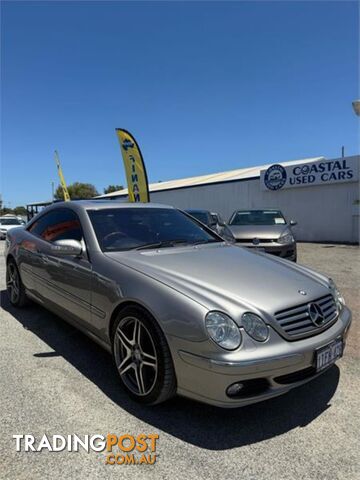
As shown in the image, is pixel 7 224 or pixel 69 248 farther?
pixel 7 224

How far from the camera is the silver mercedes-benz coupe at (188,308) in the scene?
7.36 ft

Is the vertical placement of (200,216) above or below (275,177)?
below

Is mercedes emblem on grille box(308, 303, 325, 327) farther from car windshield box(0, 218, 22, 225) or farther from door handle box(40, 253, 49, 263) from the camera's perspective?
car windshield box(0, 218, 22, 225)

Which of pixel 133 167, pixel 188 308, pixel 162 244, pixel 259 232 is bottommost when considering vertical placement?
pixel 259 232

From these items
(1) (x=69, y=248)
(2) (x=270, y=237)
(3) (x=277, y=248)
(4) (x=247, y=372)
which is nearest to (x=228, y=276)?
(4) (x=247, y=372)

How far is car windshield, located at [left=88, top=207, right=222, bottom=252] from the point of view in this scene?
3426 millimetres

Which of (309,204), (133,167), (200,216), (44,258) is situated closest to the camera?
(44,258)

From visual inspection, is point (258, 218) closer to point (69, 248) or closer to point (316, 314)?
point (69, 248)

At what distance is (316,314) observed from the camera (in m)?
2.58

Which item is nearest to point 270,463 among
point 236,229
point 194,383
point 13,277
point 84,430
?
point 194,383

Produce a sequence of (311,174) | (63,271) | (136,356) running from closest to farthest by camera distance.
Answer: (136,356) → (63,271) → (311,174)

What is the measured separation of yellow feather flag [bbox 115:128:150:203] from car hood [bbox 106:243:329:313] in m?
10.6

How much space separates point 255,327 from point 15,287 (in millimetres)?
3936

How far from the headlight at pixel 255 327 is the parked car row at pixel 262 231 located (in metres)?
4.63
